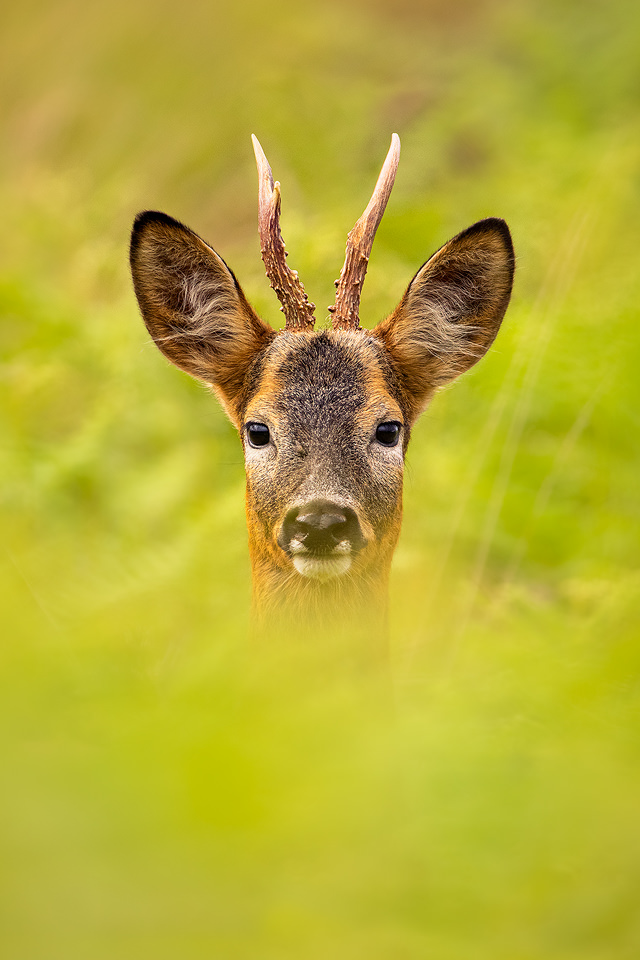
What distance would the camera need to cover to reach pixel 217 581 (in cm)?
365

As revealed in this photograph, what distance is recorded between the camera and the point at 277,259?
467 centimetres

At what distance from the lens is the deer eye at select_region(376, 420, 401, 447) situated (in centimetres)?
459

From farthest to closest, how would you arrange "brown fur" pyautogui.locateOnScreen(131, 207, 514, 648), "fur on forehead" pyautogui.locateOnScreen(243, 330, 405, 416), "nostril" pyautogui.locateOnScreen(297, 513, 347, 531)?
"fur on forehead" pyautogui.locateOnScreen(243, 330, 405, 416)
"brown fur" pyautogui.locateOnScreen(131, 207, 514, 648)
"nostril" pyautogui.locateOnScreen(297, 513, 347, 531)

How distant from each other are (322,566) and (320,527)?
0.18m

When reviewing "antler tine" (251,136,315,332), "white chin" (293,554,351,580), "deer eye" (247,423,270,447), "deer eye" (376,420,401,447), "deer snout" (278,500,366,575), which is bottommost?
"white chin" (293,554,351,580)

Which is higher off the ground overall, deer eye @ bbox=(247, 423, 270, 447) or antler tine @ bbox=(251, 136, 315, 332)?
antler tine @ bbox=(251, 136, 315, 332)

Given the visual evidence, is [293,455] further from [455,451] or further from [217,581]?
[455,451]

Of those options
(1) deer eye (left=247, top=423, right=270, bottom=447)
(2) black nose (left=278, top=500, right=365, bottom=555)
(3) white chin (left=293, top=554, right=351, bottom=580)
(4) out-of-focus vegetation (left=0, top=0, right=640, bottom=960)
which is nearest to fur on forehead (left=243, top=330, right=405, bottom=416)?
(1) deer eye (left=247, top=423, right=270, bottom=447)

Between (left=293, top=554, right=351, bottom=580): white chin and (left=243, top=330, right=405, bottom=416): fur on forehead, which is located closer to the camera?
(left=293, top=554, right=351, bottom=580): white chin

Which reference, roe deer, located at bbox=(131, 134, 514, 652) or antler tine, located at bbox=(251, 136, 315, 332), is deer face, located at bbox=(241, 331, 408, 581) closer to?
roe deer, located at bbox=(131, 134, 514, 652)

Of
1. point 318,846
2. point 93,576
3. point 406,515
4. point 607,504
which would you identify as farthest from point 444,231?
point 318,846

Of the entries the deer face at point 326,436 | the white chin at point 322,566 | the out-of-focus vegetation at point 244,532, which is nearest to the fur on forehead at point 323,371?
the deer face at point 326,436

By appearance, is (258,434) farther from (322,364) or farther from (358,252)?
(358,252)

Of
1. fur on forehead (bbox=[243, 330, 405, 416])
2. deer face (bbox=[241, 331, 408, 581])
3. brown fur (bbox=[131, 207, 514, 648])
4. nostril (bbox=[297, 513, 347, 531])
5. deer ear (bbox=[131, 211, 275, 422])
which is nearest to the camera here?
nostril (bbox=[297, 513, 347, 531])
